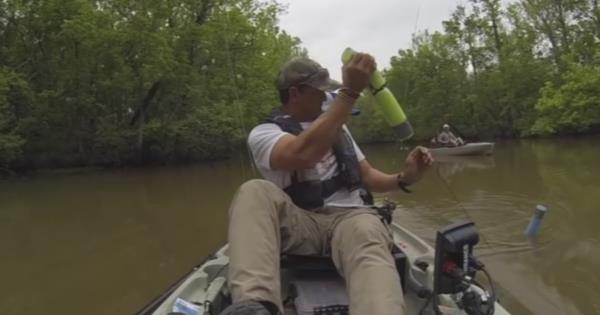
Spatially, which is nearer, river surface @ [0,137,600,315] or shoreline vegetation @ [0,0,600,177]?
river surface @ [0,137,600,315]

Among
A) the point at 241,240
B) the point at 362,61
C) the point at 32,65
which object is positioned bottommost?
the point at 241,240

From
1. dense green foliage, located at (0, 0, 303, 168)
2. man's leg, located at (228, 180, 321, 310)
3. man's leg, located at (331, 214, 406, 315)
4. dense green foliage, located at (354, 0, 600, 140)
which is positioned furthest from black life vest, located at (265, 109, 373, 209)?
dense green foliage, located at (354, 0, 600, 140)

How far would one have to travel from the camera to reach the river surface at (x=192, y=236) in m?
5.21

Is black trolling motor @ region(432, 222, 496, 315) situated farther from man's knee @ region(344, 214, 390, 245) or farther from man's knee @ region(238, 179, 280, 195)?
man's knee @ region(238, 179, 280, 195)

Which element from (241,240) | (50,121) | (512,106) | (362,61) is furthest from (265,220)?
(512,106)

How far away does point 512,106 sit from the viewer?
3425 cm

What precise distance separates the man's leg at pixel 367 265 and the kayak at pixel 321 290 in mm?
160

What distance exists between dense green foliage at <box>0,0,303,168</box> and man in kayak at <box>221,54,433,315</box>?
65.3 ft

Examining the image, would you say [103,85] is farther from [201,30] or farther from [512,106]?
[512,106]

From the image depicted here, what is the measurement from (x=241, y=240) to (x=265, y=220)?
0.15 metres

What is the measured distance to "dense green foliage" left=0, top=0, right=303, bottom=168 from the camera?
2194cm

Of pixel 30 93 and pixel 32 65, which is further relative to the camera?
pixel 32 65

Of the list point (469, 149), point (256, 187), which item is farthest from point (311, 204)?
point (469, 149)

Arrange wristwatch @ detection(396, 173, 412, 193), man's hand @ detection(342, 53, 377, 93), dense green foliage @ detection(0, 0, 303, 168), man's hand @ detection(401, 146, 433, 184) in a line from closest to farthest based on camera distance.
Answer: man's hand @ detection(342, 53, 377, 93)
man's hand @ detection(401, 146, 433, 184)
wristwatch @ detection(396, 173, 412, 193)
dense green foliage @ detection(0, 0, 303, 168)
